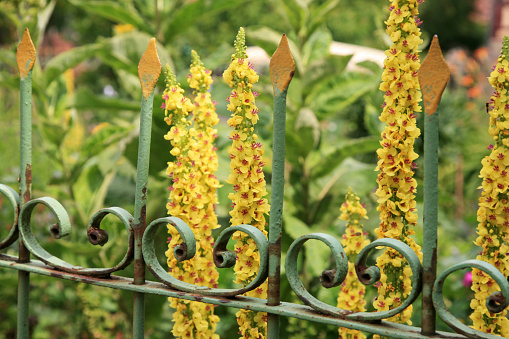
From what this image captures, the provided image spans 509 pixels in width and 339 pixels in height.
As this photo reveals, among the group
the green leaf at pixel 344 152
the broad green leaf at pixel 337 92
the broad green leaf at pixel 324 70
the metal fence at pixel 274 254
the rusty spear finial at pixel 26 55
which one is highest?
the broad green leaf at pixel 324 70

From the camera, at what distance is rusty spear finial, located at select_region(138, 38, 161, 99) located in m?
1.22

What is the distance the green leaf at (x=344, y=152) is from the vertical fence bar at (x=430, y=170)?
3.93 ft

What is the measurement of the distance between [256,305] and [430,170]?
17.6 inches

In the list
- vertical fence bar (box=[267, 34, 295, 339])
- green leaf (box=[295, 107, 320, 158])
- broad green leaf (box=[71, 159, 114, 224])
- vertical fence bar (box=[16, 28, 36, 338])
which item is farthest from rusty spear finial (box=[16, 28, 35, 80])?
broad green leaf (box=[71, 159, 114, 224])

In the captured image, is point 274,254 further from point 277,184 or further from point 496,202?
point 496,202

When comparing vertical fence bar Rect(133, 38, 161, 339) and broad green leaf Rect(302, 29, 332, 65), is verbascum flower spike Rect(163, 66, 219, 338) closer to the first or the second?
vertical fence bar Rect(133, 38, 161, 339)

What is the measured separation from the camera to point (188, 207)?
4.11ft

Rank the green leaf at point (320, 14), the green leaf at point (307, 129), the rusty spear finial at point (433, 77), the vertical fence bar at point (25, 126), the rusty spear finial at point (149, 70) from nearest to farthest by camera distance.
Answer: the rusty spear finial at point (433, 77) < the rusty spear finial at point (149, 70) < the vertical fence bar at point (25, 126) < the green leaf at point (307, 129) < the green leaf at point (320, 14)

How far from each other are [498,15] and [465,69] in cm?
419

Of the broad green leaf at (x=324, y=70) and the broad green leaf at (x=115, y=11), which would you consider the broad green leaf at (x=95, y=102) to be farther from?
the broad green leaf at (x=324, y=70)

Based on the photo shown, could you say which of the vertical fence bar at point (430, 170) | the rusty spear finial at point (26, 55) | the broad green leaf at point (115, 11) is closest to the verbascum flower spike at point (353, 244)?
the vertical fence bar at point (430, 170)

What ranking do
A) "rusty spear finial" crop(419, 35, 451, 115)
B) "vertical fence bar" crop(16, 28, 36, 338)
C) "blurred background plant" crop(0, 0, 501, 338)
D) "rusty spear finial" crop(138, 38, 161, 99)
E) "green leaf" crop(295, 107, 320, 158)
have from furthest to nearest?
"blurred background plant" crop(0, 0, 501, 338)
"green leaf" crop(295, 107, 320, 158)
"vertical fence bar" crop(16, 28, 36, 338)
"rusty spear finial" crop(138, 38, 161, 99)
"rusty spear finial" crop(419, 35, 451, 115)

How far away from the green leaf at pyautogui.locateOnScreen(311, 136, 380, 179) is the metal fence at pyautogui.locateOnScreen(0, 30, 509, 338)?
3.88 ft

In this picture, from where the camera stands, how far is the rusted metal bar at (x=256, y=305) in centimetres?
98
